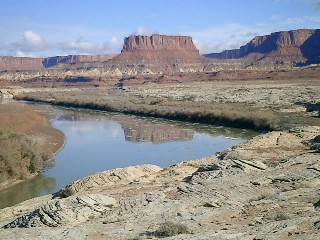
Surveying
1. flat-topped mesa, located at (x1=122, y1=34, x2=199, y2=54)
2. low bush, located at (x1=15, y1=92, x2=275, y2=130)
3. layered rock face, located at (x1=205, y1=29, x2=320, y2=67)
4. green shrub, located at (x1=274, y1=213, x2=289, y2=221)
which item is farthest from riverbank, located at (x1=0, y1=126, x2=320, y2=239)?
flat-topped mesa, located at (x1=122, y1=34, x2=199, y2=54)

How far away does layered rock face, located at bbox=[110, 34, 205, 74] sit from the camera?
16912cm

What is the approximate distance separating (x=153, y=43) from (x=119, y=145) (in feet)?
533

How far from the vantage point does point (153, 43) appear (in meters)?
192

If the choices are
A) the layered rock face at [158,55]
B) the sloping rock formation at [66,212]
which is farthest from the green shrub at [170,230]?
the layered rock face at [158,55]

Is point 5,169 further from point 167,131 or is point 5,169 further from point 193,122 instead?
point 193,122

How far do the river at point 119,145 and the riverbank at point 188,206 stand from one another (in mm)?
4720

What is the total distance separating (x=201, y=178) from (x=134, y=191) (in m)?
2.56

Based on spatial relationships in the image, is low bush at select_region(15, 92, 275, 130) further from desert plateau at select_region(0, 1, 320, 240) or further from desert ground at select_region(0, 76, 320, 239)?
desert ground at select_region(0, 76, 320, 239)

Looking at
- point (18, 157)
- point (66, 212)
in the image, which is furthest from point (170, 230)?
point (18, 157)

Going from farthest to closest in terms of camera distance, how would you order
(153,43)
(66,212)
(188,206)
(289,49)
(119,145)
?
(153,43) → (289,49) → (119,145) → (188,206) → (66,212)

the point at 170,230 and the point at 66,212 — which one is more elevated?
the point at 170,230

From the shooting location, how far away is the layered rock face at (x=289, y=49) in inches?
6073

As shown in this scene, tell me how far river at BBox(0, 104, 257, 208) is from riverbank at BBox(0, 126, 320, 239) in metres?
4.72

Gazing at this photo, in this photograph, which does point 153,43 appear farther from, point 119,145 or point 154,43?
point 119,145
